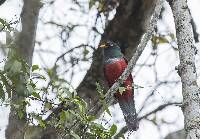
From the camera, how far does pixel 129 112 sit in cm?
332

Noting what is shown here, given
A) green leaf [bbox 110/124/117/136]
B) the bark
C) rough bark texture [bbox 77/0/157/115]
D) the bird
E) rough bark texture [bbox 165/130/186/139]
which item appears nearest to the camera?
green leaf [bbox 110/124/117/136]

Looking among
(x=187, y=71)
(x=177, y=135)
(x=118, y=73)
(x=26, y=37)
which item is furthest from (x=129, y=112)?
(x=187, y=71)

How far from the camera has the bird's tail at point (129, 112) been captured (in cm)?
304

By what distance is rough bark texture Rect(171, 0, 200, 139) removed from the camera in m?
1.50

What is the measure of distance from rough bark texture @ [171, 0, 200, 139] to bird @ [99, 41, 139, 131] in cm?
133

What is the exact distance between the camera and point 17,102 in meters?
2.09

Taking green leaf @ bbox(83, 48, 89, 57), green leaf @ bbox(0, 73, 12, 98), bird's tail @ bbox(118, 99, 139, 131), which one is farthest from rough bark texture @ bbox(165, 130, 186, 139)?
green leaf @ bbox(0, 73, 12, 98)

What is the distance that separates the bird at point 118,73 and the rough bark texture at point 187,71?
1327mm

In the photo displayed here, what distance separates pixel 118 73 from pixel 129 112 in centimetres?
47

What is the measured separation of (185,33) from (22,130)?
2.76 ft

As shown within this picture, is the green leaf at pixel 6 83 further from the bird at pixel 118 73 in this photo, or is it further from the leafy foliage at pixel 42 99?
the bird at pixel 118 73

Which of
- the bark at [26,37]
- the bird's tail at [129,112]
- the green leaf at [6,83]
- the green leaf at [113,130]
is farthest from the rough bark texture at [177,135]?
the green leaf at [6,83]

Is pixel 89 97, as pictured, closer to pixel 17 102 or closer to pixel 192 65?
pixel 17 102

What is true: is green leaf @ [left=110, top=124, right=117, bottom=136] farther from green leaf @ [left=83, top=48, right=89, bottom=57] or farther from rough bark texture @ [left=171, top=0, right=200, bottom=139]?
green leaf @ [left=83, top=48, right=89, bottom=57]
